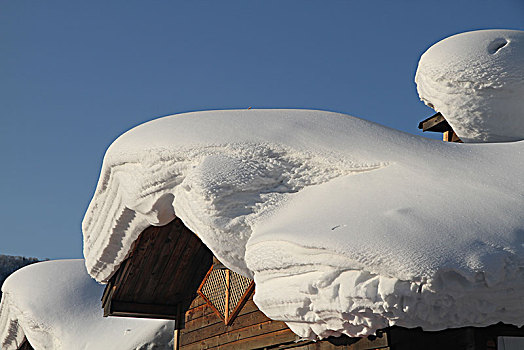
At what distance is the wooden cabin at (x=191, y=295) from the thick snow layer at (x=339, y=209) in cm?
129

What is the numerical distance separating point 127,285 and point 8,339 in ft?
12.0

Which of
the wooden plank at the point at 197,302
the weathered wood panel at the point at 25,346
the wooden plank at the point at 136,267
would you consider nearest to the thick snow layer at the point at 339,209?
the wooden plank at the point at 136,267

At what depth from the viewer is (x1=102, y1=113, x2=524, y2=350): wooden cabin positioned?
556 centimetres

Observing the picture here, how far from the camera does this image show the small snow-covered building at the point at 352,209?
2.86 m

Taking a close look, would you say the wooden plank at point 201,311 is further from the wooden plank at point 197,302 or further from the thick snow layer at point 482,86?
the thick snow layer at point 482,86

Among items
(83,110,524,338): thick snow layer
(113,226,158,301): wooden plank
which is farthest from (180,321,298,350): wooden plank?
(83,110,524,338): thick snow layer

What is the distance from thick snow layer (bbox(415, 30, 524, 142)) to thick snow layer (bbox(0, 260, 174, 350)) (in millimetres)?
4321

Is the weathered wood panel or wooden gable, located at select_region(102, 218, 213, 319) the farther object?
the weathered wood panel

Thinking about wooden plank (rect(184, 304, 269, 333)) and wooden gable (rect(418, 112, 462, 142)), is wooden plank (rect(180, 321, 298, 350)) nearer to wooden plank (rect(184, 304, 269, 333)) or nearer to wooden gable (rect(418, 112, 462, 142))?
wooden plank (rect(184, 304, 269, 333))

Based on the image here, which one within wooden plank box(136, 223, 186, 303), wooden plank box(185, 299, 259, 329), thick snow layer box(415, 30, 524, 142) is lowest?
wooden plank box(185, 299, 259, 329)

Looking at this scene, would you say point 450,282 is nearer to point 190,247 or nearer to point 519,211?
point 519,211

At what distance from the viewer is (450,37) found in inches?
232

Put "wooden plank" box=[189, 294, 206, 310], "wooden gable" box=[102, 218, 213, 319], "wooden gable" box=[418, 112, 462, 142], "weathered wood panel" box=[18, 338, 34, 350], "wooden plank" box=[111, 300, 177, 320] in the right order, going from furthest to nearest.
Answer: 1. "weathered wood panel" box=[18, 338, 34, 350]
2. "wooden gable" box=[418, 112, 462, 142]
3. "wooden plank" box=[189, 294, 206, 310]
4. "wooden plank" box=[111, 300, 177, 320]
5. "wooden gable" box=[102, 218, 213, 319]

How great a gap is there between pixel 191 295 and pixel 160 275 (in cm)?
67
